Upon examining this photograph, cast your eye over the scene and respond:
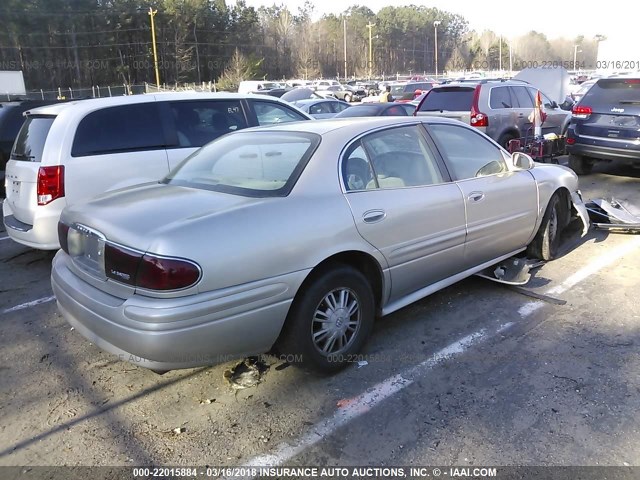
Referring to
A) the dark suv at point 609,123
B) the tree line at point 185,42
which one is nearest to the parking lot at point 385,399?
the dark suv at point 609,123

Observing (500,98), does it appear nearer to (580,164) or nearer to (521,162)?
(580,164)

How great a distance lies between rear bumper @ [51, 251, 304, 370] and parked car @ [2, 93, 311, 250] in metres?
2.39

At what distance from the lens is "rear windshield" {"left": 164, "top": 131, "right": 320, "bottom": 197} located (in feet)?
10.6

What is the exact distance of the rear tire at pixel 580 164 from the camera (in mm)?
9883

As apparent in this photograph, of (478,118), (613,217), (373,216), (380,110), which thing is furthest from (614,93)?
(373,216)

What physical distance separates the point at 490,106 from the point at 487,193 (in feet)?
21.7

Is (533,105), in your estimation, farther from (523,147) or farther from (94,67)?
(94,67)

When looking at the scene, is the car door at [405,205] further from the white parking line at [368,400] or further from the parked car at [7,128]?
the parked car at [7,128]

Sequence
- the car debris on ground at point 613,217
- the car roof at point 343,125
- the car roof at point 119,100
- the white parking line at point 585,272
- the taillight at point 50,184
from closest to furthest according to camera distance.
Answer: the car roof at point 343,125 < the white parking line at point 585,272 < the taillight at point 50,184 < the car roof at point 119,100 < the car debris on ground at point 613,217

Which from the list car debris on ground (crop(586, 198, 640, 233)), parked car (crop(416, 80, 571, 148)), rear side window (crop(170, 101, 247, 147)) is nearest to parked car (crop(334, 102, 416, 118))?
parked car (crop(416, 80, 571, 148))

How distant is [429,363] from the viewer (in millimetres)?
3428

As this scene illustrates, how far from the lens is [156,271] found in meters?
2.57

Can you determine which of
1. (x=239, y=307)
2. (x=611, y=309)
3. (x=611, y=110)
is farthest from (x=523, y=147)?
(x=239, y=307)

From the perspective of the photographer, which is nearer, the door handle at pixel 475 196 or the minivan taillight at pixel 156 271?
the minivan taillight at pixel 156 271
